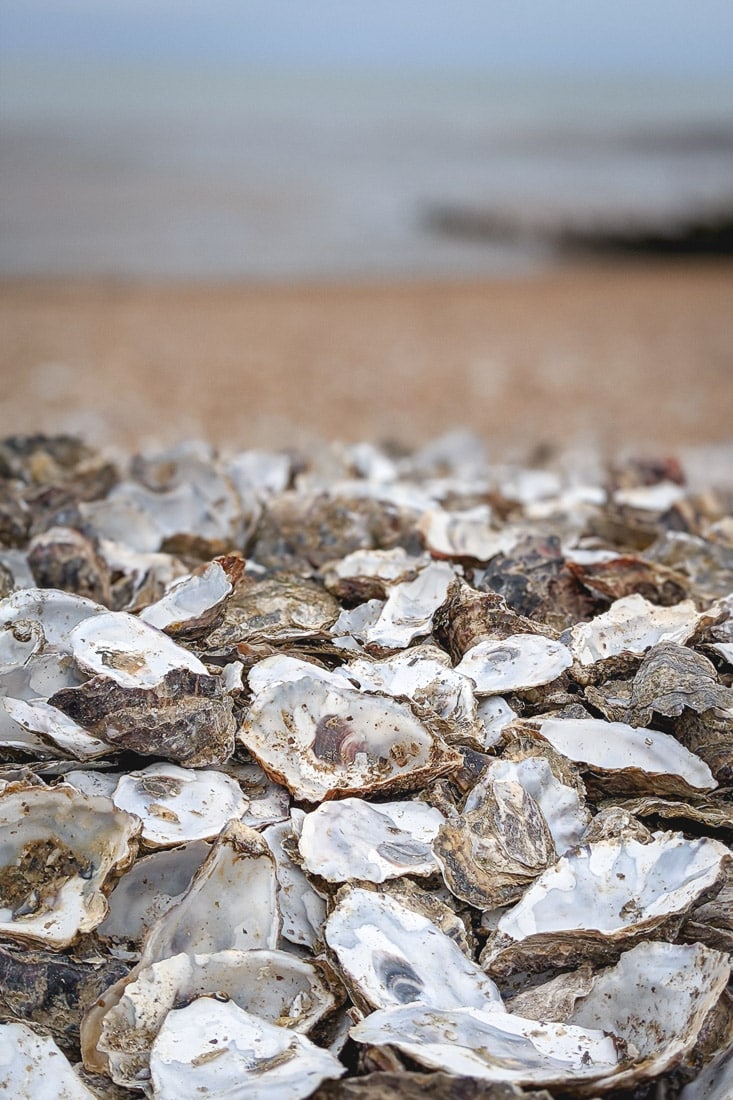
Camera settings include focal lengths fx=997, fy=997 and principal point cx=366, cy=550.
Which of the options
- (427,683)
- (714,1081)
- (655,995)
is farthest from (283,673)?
(714,1081)

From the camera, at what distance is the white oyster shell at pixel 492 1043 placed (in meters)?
1.19

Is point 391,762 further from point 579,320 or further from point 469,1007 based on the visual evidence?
point 579,320

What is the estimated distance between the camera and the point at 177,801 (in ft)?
5.22

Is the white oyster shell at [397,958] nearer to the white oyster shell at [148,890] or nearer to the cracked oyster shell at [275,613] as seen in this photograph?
the white oyster shell at [148,890]

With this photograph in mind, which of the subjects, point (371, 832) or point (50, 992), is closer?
point (50, 992)

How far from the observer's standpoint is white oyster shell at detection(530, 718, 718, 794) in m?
1.66

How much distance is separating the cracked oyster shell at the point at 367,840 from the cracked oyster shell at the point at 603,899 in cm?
16

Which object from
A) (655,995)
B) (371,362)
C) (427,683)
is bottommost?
(371,362)

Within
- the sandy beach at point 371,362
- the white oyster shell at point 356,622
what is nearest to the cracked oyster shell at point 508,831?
the white oyster shell at point 356,622

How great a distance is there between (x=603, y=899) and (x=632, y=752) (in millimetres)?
300

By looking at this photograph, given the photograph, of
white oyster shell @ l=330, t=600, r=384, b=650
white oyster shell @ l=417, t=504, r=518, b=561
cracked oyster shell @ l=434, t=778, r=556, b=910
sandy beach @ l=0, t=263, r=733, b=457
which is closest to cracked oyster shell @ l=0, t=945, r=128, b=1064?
cracked oyster shell @ l=434, t=778, r=556, b=910

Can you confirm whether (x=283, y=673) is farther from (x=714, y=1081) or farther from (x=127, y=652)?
(x=714, y=1081)

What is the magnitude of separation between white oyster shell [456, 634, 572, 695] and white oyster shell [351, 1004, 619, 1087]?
0.61 m

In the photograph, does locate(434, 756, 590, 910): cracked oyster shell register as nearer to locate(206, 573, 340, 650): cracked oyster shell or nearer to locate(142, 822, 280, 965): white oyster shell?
locate(142, 822, 280, 965): white oyster shell
